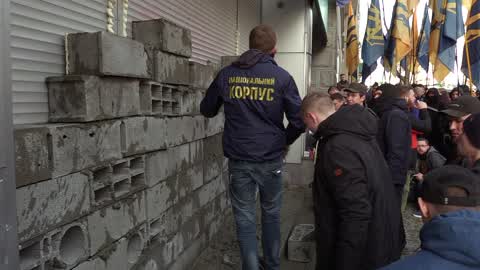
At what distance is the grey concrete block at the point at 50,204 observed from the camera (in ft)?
5.99

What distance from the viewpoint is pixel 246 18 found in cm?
644

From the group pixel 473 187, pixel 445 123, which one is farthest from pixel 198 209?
pixel 445 123

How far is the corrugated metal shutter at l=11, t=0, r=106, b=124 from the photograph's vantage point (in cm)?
198

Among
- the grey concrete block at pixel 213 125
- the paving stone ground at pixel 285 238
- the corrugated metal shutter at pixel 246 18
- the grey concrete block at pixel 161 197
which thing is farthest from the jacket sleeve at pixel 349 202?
the corrugated metal shutter at pixel 246 18

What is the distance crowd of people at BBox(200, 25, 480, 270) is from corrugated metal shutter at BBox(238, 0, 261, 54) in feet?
6.72

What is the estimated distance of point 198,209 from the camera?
403 cm

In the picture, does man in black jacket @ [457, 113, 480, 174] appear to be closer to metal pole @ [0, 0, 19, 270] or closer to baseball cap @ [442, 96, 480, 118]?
baseball cap @ [442, 96, 480, 118]

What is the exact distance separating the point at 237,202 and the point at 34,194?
176 cm

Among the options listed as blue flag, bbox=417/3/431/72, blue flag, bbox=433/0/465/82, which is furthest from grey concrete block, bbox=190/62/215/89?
blue flag, bbox=417/3/431/72

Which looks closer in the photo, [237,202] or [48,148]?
[48,148]

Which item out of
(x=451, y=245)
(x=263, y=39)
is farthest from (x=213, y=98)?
(x=451, y=245)

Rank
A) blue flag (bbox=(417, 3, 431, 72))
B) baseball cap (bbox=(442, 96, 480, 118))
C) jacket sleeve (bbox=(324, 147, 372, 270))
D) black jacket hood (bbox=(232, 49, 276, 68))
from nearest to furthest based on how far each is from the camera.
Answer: jacket sleeve (bbox=(324, 147, 372, 270)) → black jacket hood (bbox=(232, 49, 276, 68)) → baseball cap (bbox=(442, 96, 480, 118)) → blue flag (bbox=(417, 3, 431, 72))

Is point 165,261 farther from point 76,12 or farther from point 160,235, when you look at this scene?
point 76,12

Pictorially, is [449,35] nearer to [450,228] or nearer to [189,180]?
[189,180]
